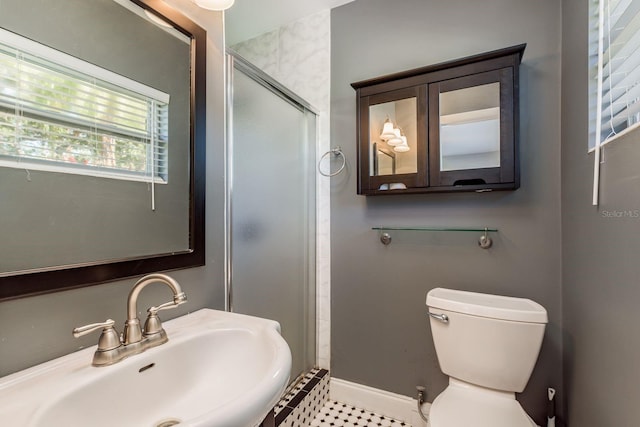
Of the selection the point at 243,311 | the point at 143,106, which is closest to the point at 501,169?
the point at 243,311

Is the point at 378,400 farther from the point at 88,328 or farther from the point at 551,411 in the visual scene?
the point at 88,328

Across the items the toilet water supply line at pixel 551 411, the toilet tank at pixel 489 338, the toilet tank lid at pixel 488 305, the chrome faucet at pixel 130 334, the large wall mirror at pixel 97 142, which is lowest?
the toilet water supply line at pixel 551 411

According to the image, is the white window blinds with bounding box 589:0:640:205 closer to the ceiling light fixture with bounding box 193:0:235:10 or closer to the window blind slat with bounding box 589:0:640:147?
the window blind slat with bounding box 589:0:640:147

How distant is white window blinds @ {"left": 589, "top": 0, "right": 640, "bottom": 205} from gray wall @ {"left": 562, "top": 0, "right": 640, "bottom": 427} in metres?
0.05

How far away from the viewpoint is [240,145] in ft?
4.23

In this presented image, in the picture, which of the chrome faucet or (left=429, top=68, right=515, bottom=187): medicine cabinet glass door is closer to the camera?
the chrome faucet

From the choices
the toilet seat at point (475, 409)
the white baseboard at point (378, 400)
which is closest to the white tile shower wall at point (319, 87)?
the white baseboard at point (378, 400)

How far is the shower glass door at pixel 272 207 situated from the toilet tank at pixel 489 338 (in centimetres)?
76

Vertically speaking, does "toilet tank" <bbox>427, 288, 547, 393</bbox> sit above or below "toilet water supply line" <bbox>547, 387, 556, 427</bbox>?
above

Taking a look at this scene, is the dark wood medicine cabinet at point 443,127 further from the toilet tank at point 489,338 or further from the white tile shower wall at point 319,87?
the toilet tank at point 489,338

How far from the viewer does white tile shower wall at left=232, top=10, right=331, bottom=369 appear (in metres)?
1.78

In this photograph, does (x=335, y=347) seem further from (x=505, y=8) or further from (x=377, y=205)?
(x=505, y=8)

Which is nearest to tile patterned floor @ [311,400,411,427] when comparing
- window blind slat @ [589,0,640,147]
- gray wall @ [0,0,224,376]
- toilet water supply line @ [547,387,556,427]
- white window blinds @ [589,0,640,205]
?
toilet water supply line @ [547,387,556,427]

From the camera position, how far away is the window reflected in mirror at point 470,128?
1.29 metres
